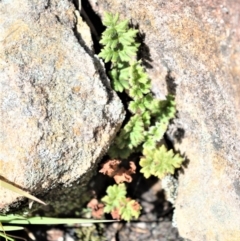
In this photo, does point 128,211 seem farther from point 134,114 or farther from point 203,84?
point 203,84

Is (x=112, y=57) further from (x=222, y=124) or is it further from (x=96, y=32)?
(x=222, y=124)

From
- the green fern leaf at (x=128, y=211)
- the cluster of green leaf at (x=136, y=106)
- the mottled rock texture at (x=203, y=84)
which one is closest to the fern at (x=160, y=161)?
the cluster of green leaf at (x=136, y=106)

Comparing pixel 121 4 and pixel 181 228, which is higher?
pixel 121 4

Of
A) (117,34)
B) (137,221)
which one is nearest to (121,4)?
(117,34)

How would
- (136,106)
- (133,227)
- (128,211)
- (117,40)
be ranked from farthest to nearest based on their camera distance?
(133,227), (128,211), (136,106), (117,40)

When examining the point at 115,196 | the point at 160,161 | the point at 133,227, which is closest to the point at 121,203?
the point at 115,196
